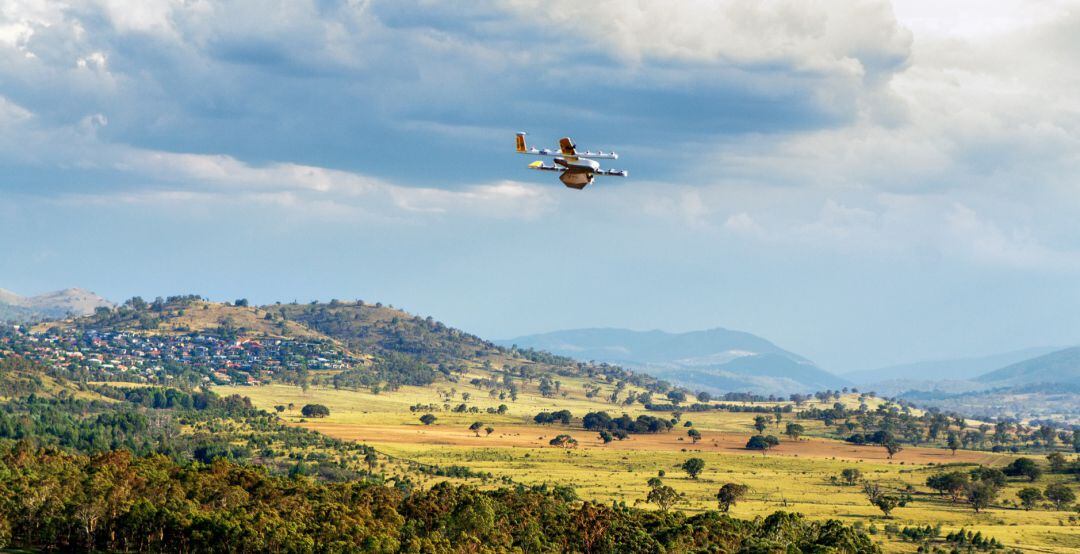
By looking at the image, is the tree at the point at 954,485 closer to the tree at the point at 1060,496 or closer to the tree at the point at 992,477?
the tree at the point at 992,477

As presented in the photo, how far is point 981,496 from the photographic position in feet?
580

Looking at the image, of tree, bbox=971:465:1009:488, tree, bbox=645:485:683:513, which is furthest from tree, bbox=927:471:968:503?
tree, bbox=645:485:683:513

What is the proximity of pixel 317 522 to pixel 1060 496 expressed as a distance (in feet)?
488

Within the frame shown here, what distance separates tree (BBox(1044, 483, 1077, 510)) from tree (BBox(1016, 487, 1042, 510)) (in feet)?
6.39

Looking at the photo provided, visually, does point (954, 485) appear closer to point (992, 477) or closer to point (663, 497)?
point (992, 477)

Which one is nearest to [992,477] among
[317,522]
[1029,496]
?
[1029,496]

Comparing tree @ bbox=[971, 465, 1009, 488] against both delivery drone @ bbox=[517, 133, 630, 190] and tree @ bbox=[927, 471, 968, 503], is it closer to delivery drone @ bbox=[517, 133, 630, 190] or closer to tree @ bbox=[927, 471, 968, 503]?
tree @ bbox=[927, 471, 968, 503]

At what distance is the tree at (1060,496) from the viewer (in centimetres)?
18225

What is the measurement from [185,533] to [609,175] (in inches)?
2256

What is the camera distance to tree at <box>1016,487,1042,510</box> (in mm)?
183875

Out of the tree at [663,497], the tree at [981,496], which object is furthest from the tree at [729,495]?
the tree at [981,496]

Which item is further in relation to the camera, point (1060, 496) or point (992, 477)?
point (992, 477)

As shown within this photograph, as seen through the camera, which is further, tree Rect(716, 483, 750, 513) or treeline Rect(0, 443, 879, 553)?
tree Rect(716, 483, 750, 513)

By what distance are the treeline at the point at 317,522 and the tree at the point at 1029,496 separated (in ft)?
279
